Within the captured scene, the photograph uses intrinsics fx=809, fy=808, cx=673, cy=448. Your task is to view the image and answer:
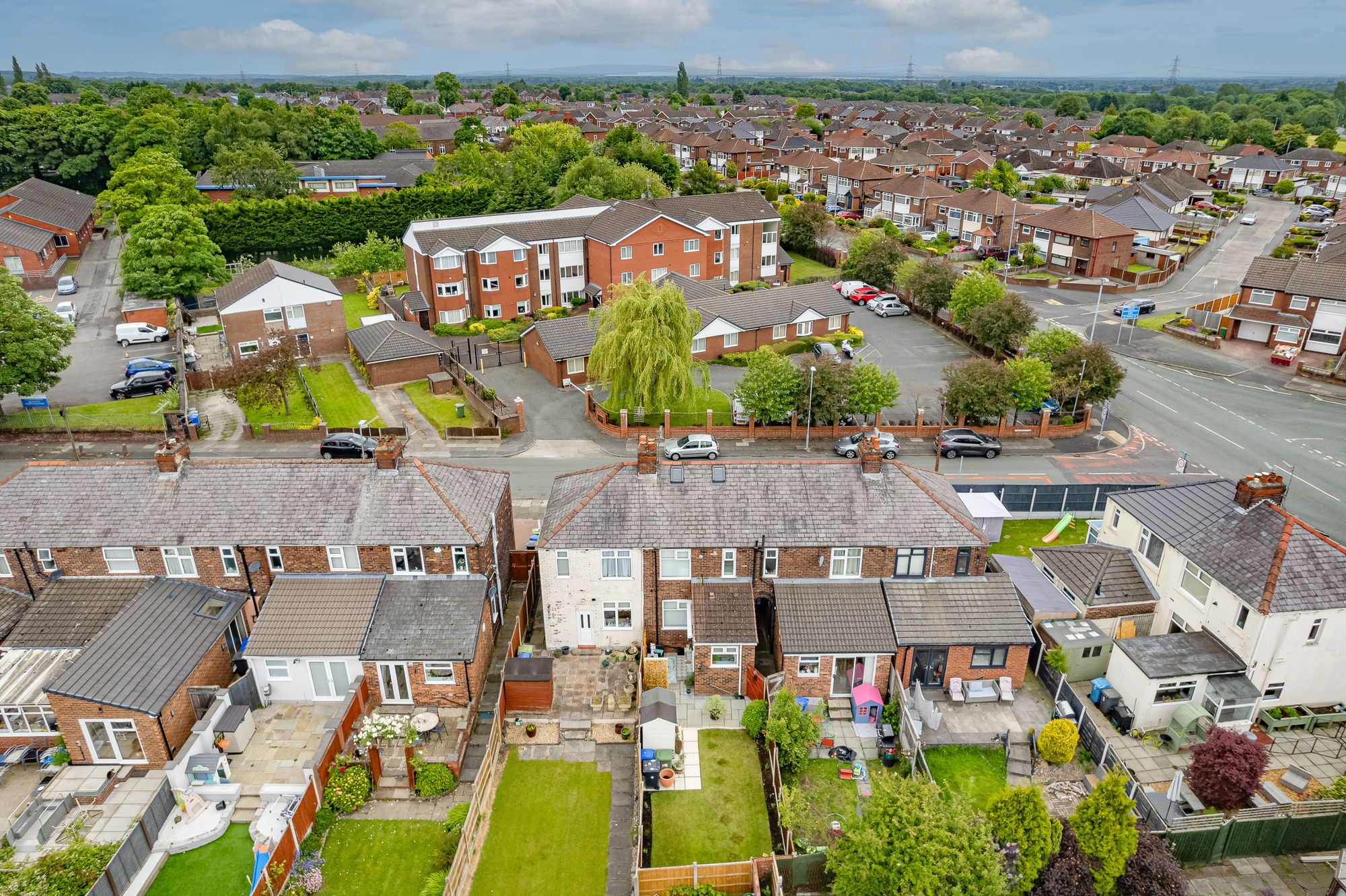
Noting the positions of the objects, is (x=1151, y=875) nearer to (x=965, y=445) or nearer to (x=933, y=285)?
(x=965, y=445)

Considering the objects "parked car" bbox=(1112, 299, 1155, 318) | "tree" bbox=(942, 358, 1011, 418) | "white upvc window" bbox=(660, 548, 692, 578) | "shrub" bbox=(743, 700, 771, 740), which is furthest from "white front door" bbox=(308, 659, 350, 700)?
"parked car" bbox=(1112, 299, 1155, 318)

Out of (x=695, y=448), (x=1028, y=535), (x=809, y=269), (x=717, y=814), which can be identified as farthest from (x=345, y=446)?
(x=809, y=269)

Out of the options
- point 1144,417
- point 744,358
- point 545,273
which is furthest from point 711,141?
point 1144,417

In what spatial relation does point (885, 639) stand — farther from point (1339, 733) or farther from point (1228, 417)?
point (1228, 417)

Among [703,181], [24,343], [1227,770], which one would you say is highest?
[703,181]

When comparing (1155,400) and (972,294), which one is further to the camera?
(972,294)

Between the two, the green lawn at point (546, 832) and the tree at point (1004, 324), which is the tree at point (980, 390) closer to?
the tree at point (1004, 324)

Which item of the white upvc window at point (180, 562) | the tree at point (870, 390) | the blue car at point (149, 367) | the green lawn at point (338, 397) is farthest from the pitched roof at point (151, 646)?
the tree at point (870, 390)
